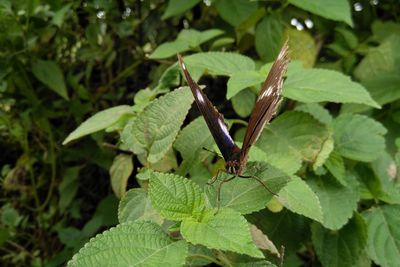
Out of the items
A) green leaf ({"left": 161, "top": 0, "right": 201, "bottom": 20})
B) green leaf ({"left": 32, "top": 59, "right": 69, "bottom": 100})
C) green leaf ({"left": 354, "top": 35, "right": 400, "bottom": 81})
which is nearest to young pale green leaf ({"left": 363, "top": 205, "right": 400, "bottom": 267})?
green leaf ({"left": 354, "top": 35, "right": 400, "bottom": 81})

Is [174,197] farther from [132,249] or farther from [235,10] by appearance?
[235,10]

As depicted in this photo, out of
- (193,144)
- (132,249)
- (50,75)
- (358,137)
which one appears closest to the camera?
(132,249)

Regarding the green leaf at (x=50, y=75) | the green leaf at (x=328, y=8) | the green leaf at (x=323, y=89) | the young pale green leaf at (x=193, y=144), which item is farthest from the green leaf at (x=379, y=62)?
the green leaf at (x=50, y=75)

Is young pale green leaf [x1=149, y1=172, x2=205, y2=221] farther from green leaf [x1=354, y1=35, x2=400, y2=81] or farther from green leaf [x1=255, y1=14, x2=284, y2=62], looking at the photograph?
green leaf [x1=354, y1=35, x2=400, y2=81]

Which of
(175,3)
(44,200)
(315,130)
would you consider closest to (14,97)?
(44,200)

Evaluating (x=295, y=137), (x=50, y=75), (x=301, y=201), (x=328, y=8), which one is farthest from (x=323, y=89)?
(x=50, y=75)
